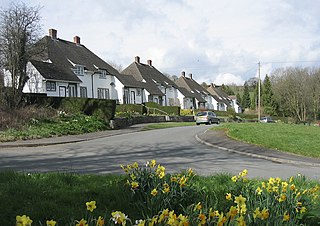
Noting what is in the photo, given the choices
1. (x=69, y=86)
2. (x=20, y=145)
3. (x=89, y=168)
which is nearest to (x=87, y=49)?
(x=69, y=86)

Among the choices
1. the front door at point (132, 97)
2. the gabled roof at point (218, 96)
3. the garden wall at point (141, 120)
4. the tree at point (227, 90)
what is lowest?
the garden wall at point (141, 120)

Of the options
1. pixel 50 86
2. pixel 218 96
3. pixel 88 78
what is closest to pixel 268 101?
pixel 218 96

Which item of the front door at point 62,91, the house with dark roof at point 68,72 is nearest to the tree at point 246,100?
the house with dark roof at point 68,72

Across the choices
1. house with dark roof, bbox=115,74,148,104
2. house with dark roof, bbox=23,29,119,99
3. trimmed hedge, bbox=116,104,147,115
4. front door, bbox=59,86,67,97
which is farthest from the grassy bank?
house with dark roof, bbox=115,74,148,104

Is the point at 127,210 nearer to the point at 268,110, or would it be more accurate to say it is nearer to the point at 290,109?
the point at 290,109

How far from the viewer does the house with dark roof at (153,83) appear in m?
59.6

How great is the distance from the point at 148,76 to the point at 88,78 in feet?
71.2

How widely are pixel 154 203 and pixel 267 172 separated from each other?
258 inches

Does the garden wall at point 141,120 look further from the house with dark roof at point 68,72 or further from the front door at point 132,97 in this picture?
the front door at point 132,97

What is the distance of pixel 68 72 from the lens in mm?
39812

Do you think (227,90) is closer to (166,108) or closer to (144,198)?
(166,108)

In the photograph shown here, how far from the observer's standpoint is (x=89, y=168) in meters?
9.57

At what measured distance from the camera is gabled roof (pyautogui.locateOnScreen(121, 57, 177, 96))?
60.9 metres

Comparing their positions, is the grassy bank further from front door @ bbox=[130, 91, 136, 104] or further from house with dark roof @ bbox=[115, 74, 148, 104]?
front door @ bbox=[130, 91, 136, 104]
